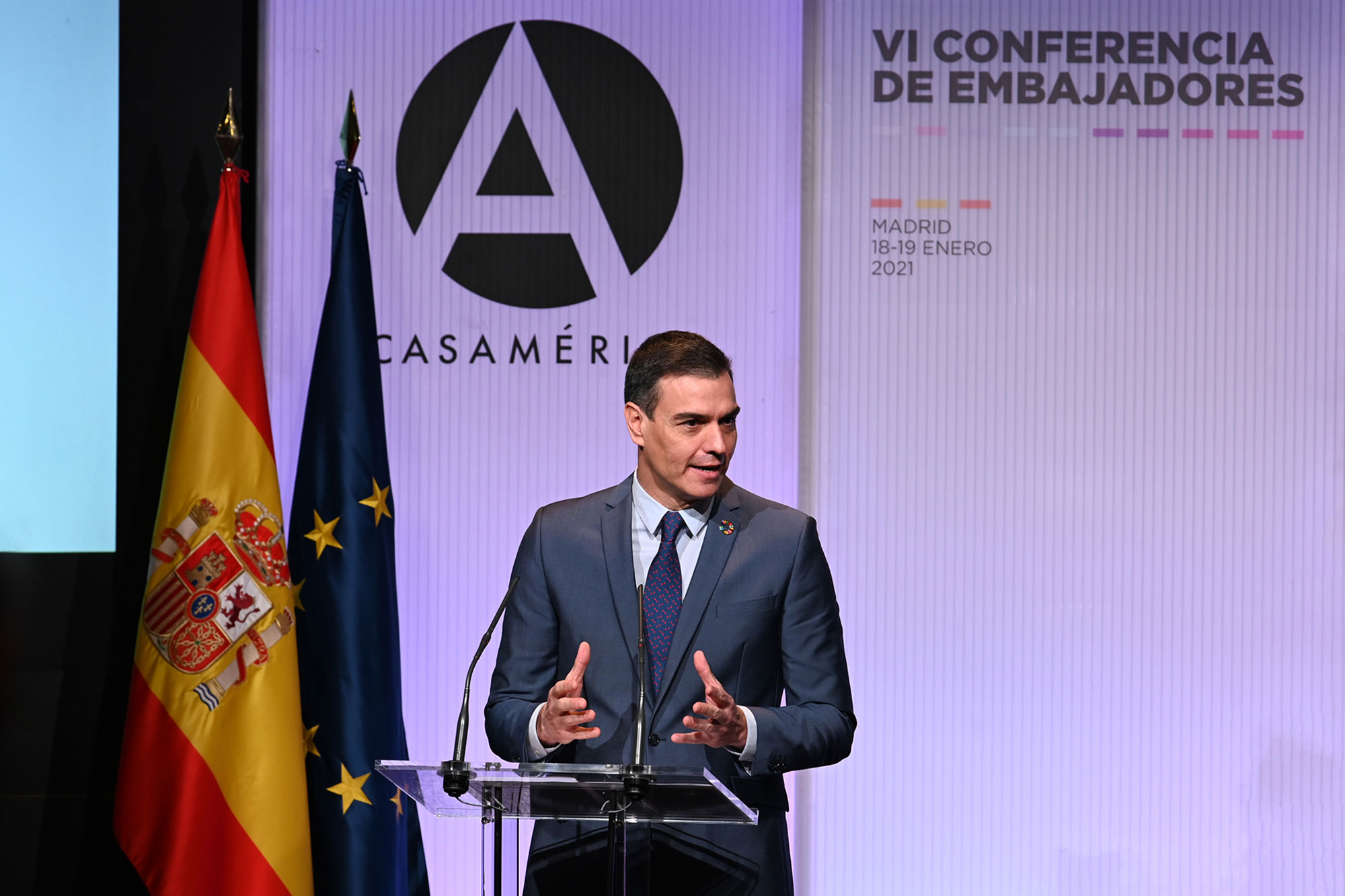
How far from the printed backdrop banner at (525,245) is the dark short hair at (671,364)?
1.51 metres

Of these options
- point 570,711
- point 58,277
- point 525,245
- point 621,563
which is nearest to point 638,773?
point 570,711

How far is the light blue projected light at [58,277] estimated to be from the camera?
3.79m

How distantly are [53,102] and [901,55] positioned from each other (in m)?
2.62

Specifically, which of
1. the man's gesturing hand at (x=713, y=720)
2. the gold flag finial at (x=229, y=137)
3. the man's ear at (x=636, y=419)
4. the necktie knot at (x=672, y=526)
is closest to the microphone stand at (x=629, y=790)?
the man's gesturing hand at (x=713, y=720)

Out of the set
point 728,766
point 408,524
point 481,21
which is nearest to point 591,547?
point 728,766

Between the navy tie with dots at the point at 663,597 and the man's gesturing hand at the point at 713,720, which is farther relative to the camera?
the navy tie with dots at the point at 663,597

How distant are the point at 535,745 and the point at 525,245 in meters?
2.11

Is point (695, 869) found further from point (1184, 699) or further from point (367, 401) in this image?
point (1184, 699)

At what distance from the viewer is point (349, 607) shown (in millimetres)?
3553

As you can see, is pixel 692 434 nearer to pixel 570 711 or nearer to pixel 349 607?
pixel 570 711

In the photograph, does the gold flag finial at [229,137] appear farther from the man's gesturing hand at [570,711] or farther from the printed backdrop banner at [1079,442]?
the man's gesturing hand at [570,711]

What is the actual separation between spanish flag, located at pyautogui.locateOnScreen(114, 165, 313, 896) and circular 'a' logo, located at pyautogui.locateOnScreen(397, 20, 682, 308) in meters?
0.94

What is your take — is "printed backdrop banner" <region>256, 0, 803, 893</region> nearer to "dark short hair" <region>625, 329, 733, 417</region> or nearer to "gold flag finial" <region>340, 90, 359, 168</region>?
"gold flag finial" <region>340, 90, 359, 168</region>

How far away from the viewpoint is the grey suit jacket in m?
2.31
